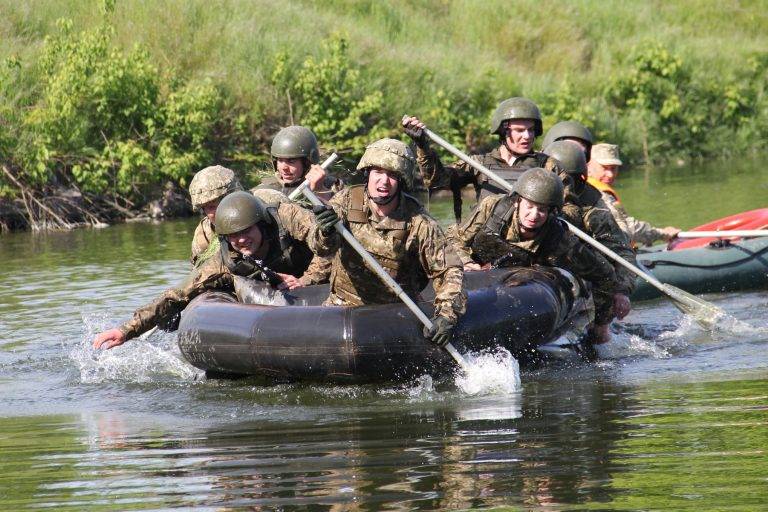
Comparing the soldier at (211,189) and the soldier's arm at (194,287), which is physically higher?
the soldier at (211,189)

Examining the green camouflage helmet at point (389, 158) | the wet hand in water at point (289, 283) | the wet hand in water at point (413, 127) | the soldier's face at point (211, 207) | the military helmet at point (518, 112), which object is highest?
the military helmet at point (518, 112)

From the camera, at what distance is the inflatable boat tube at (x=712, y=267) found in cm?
1304

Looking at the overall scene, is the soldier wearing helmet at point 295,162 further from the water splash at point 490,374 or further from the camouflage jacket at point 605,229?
the water splash at point 490,374

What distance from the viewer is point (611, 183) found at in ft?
38.8

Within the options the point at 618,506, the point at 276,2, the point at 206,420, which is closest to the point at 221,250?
the point at 206,420

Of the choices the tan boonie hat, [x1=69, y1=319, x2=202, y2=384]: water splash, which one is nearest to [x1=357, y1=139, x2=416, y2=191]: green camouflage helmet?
[x1=69, y1=319, x2=202, y2=384]: water splash

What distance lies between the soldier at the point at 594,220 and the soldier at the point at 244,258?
2136 mm

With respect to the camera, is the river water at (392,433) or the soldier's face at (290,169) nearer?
the river water at (392,433)

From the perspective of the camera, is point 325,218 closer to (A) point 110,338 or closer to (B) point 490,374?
(B) point 490,374

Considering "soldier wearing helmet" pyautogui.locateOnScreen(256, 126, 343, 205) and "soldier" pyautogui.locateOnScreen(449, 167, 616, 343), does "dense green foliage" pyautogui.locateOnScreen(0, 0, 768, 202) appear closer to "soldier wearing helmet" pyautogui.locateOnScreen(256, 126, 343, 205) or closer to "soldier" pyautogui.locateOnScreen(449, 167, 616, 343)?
"soldier wearing helmet" pyautogui.locateOnScreen(256, 126, 343, 205)

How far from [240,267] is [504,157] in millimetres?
2547

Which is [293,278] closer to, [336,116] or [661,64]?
[336,116]

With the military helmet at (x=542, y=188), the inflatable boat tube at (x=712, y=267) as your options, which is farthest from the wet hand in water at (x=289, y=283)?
the inflatable boat tube at (x=712, y=267)

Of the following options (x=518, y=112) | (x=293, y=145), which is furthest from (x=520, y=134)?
(x=293, y=145)
